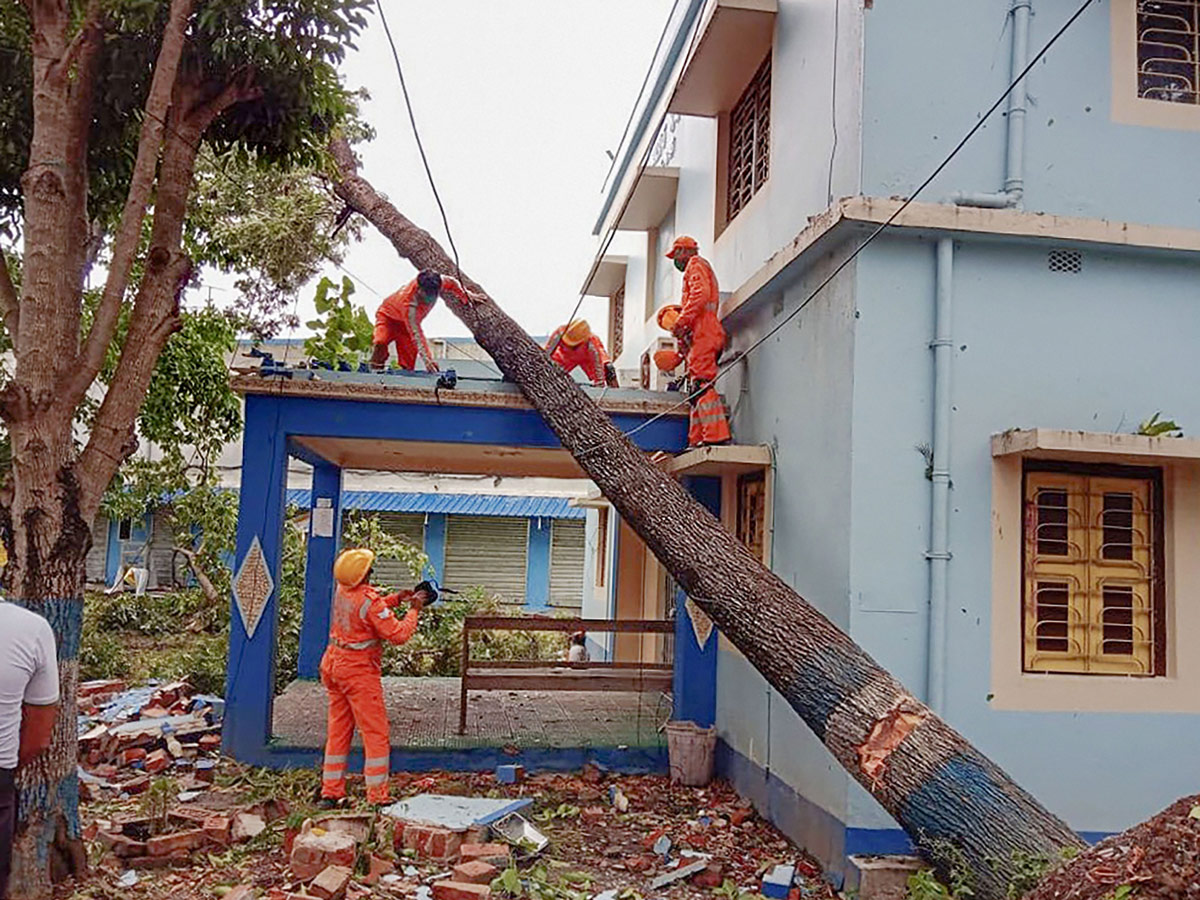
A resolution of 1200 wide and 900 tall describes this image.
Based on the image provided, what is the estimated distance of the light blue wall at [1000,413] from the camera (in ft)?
20.0

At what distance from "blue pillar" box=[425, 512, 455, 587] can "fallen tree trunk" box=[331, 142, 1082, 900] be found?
1736 cm

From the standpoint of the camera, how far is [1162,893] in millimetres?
3061

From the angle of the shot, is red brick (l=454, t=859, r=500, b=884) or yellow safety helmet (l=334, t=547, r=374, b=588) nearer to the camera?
red brick (l=454, t=859, r=500, b=884)

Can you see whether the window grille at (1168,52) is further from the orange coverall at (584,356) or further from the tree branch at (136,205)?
the tree branch at (136,205)

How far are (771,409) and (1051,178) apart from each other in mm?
2487

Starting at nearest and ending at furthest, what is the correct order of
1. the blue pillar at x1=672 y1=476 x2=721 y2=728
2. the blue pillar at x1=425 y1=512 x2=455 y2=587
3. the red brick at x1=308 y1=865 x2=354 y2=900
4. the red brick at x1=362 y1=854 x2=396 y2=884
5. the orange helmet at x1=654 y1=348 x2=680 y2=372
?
the red brick at x1=308 y1=865 x2=354 y2=900
the red brick at x1=362 y1=854 x2=396 y2=884
the blue pillar at x1=672 y1=476 x2=721 y2=728
the orange helmet at x1=654 y1=348 x2=680 y2=372
the blue pillar at x1=425 y1=512 x2=455 y2=587

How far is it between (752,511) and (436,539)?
17.2 meters

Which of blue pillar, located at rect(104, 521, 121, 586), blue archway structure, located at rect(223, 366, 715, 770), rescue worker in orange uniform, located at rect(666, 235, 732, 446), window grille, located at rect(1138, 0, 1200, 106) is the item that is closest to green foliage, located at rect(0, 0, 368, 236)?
blue archway structure, located at rect(223, 366, 715, 770)

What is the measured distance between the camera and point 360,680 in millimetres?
7234

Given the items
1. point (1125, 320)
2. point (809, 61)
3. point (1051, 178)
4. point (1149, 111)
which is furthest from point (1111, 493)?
point (809, 61)

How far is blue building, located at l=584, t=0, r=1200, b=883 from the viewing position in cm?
612

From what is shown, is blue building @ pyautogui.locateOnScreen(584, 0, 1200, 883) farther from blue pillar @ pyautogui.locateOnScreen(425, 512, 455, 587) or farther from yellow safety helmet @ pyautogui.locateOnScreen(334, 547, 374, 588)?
blue pillar @ pyautogui.locateOnScreen(425, 512, 455, 587)

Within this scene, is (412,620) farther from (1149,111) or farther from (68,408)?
(1149,111)

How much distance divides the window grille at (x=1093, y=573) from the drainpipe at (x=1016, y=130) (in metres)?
1.72
